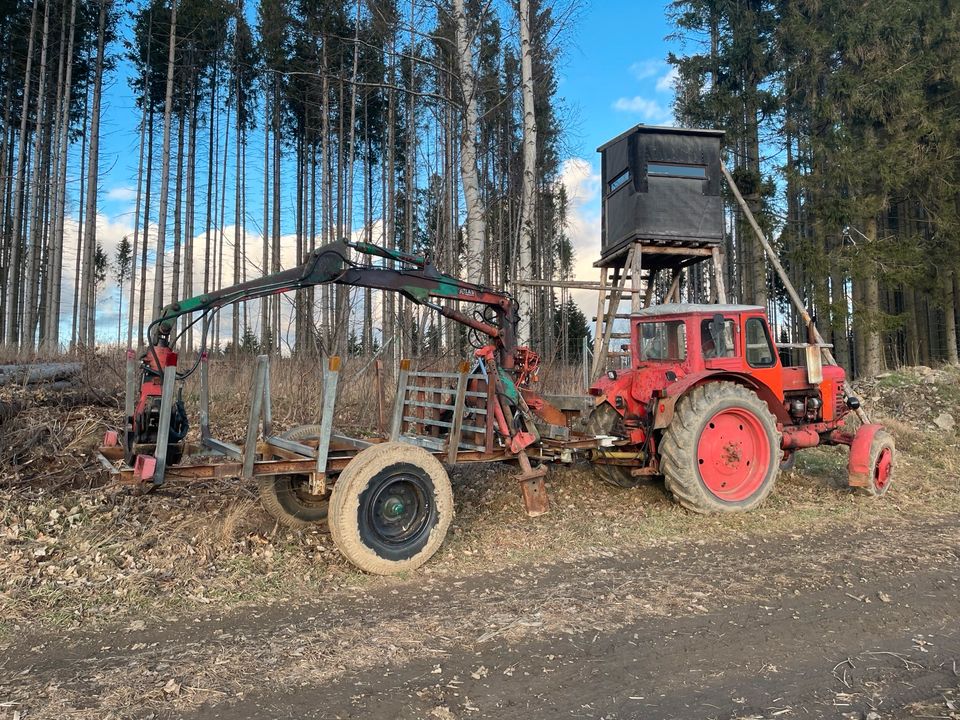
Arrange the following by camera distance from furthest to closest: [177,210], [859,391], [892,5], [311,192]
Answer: [311,192] < [177,210] < [892,5] < [859,391]

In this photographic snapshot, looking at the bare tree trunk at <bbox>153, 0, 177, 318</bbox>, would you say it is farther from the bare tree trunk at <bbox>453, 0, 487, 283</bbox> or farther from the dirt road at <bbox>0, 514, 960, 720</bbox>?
the dirt road at <bbox>0, 514, 960, 720</bbox>

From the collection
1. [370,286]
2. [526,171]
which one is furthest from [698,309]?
[526,171]

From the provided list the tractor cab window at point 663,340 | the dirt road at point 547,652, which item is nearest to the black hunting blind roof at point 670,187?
the tractor cab window at point 663,340

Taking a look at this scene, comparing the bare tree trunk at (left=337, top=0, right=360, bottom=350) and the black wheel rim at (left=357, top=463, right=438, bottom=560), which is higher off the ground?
the bare tree trunk at (left=337, top=0, right=360, bottom=350)

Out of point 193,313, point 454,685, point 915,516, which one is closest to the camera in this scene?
point 454,685

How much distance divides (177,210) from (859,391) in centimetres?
1983

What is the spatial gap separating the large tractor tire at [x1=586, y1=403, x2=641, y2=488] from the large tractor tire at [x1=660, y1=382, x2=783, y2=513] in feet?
2.66

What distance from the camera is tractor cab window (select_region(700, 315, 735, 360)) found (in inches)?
285

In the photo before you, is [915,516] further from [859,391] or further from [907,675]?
[859,391]

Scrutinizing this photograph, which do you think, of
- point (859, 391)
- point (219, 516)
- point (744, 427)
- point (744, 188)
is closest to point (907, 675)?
point (744, 427)

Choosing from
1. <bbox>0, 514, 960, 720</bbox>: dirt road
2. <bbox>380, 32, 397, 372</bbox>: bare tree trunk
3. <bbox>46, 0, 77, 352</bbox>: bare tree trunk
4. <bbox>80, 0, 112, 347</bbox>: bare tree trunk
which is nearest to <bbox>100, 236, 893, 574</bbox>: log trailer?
<bbox>0, 514, 960, 720</bbox>: dirt road

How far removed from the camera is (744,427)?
7121 mm

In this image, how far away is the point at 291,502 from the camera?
19.5 feet

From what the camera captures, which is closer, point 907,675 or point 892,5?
point 907,675
